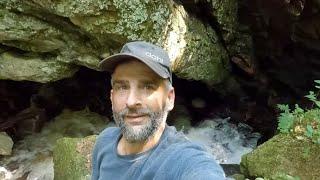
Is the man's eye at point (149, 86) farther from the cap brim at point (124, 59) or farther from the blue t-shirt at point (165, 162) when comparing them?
the blue t-shirt at point (165, 162)

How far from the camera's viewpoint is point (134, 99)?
78.5 inches

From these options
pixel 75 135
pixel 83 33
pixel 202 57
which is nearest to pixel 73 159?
pixel 83 33

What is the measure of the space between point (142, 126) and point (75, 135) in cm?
589

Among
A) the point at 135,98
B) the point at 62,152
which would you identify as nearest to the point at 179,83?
the point at 62,152

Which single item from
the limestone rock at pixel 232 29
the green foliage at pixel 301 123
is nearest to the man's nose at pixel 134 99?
the green foliage at pixel 301 123

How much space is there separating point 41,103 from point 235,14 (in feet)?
13.3

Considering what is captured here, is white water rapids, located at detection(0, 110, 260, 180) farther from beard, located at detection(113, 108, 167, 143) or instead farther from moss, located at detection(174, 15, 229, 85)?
beard, located at detection(113, 108, 167, 143)

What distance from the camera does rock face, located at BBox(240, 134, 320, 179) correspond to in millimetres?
4816

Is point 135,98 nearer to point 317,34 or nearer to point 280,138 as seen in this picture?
point 280,138

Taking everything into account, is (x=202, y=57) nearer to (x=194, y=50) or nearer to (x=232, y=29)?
(x=194, y=50)

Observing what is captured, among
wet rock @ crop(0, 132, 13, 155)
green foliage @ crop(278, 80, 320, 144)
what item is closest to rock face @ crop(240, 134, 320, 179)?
green foliage @ crop(278, 80, 320, 144)

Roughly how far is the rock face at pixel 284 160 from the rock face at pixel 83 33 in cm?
207

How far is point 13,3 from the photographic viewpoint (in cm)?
584

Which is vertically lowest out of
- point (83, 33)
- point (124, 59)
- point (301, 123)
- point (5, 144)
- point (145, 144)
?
point (5, 144)
